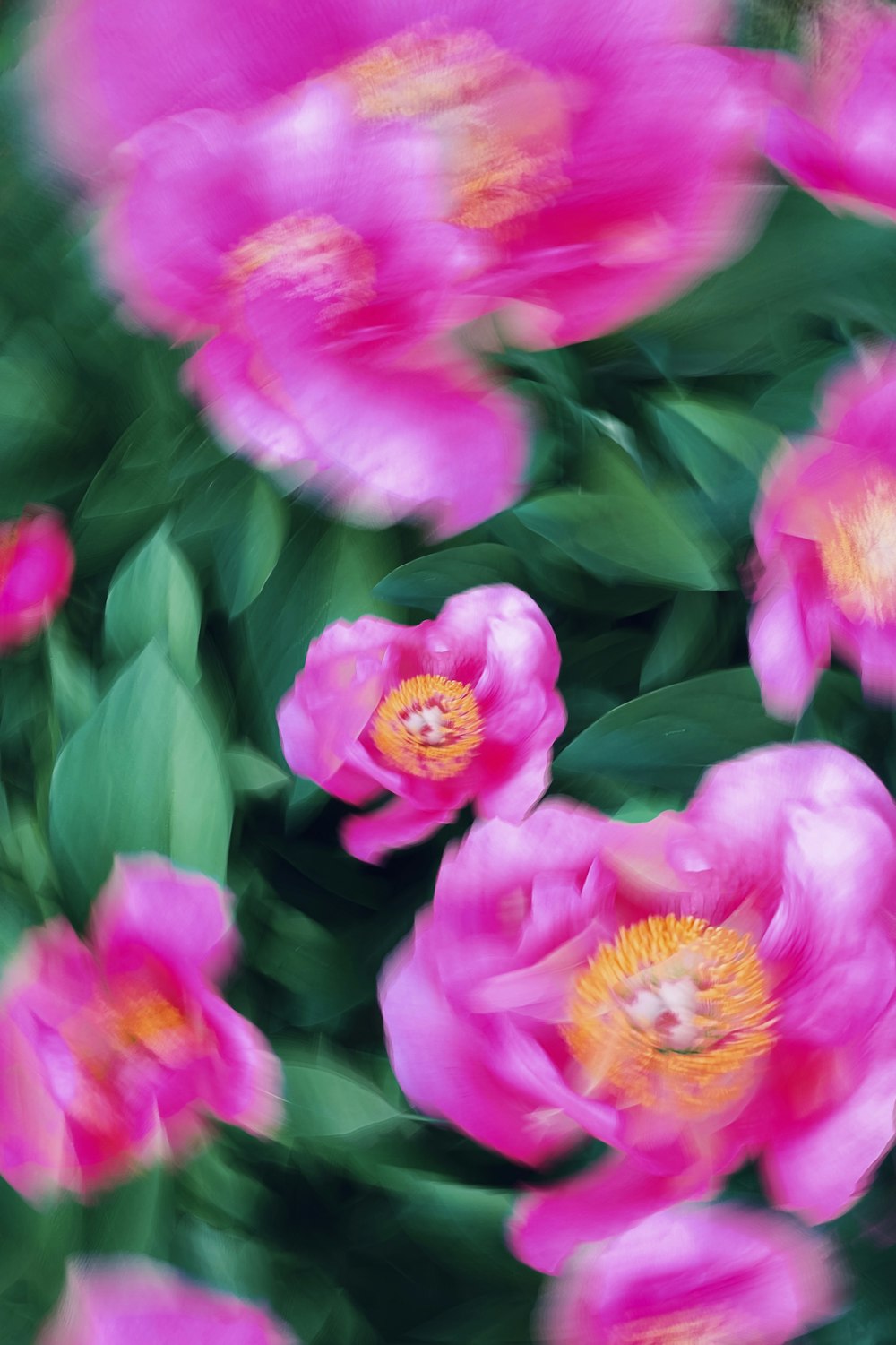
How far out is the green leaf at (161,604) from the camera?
0.28 m

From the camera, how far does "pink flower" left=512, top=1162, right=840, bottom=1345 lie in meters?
0.26

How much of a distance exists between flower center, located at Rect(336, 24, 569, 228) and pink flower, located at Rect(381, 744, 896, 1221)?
0.14 metres

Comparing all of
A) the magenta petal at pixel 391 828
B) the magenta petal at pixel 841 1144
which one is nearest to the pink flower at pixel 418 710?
the magenta petal at pixel 391 828

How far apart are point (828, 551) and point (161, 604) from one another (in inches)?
6.5

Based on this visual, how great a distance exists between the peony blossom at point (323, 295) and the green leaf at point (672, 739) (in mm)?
62

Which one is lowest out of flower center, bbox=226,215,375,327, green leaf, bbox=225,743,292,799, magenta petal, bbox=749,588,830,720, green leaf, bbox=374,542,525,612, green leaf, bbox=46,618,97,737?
magenta petal, bbox=749,588,830,720

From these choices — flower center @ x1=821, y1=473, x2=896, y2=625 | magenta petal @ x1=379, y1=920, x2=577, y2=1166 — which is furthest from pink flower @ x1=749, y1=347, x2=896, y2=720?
magenta petal @ x1=379, y1=920, x2=577, y2=1166

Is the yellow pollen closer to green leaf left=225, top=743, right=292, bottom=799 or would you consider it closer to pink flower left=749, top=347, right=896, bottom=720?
green leaf left=225, top=743, right=292, bottom=799

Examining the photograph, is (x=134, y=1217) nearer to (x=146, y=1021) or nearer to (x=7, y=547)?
(x=146, y=1021)

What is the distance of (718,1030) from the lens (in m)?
0.26

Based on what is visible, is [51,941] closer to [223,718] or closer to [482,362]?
[223,718]

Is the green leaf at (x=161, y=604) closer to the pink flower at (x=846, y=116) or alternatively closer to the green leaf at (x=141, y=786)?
the green leaf at (x=141, y=786)

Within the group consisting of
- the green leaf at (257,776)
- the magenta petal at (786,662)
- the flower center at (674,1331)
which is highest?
the green leaf at (257,776)

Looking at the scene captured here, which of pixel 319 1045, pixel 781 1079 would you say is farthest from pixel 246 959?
pixel 781 1079
